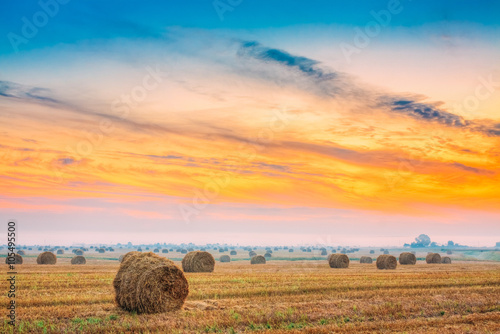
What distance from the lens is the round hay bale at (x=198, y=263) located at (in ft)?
121

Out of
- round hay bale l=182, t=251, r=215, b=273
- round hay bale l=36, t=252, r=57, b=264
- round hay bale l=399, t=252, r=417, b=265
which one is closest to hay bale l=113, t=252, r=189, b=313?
round hay bale l=182, t=251, r=215, b=273

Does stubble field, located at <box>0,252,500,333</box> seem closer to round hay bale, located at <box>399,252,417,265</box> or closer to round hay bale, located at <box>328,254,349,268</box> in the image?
round hay bale, located at <box>328,254,349,268</box>

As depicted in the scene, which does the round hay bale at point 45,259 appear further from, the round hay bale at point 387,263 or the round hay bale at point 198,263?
the round hay bale at point 387,263

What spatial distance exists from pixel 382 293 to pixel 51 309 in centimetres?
1514

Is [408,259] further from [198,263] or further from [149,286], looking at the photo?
[149,286]

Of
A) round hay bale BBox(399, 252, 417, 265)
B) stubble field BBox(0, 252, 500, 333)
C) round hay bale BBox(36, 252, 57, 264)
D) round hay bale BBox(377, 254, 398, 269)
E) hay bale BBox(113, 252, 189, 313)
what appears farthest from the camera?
round hay bale BBox(399, 252, 417, 265)

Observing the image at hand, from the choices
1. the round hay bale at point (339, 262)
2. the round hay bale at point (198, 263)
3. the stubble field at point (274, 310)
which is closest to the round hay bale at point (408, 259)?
the round hay bale at point (339, 262)

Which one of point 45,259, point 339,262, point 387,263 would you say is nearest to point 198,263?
point 339,262

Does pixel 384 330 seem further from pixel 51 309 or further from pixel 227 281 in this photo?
pixel 227 281

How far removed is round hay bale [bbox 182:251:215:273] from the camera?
121 ft

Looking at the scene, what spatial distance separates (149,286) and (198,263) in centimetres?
1975

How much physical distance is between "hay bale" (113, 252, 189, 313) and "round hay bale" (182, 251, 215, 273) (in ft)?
59.5

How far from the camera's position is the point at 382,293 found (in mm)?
21328

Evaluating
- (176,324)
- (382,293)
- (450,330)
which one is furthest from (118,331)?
(382,293)
